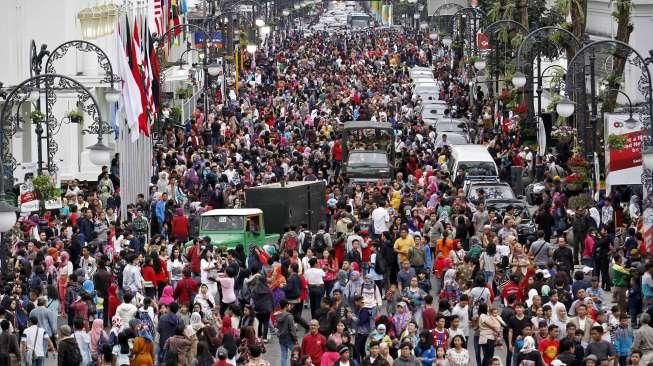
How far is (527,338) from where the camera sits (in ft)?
82.8

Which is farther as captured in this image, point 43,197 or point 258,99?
point 258,99

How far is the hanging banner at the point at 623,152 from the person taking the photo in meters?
37.5

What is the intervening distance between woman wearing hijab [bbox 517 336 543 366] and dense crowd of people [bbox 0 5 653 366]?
0.16 feet

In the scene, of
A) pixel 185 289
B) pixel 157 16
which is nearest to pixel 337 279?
pixel 185 289

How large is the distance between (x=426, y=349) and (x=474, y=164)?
23.0m

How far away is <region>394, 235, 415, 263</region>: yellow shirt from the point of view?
→ 3400 cm

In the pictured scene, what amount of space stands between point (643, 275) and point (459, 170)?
1766cm

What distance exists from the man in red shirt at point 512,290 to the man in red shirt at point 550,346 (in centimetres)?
360

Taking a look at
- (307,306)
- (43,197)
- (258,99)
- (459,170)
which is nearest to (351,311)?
(307,306)

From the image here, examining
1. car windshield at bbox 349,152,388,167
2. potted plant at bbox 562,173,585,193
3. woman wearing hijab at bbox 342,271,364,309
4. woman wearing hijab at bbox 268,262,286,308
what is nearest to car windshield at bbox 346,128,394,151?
car windshield at bbox 349,152,388,167

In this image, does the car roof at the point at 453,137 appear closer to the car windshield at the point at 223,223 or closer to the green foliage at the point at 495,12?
the green foliage at the point at 495,12

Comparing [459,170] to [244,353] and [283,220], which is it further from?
[244,353]

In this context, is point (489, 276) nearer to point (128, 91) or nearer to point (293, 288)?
point (293, 288)

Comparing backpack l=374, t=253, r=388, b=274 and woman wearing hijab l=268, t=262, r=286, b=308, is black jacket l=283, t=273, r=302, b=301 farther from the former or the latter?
backpack l=374, t=253, r=388, b=274
